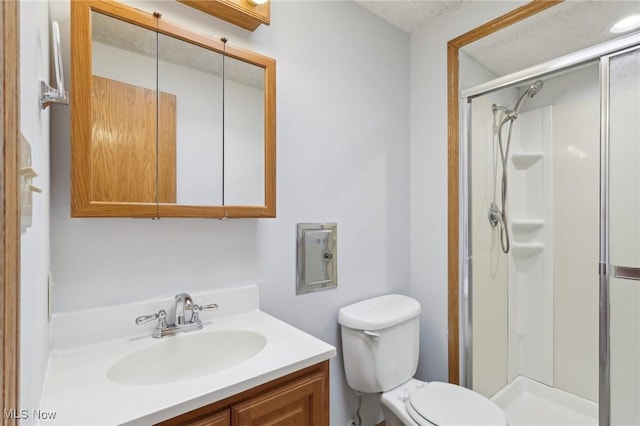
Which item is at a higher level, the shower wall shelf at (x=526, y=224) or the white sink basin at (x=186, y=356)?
the shower wall shelf at (x=526, y=224)

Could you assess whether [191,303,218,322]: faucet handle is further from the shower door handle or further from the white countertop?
the shower door handle

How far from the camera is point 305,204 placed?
150cm

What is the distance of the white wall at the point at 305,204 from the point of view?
3.37 feet

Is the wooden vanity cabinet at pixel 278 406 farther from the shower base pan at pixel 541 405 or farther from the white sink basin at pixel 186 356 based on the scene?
the shower base pan at pixel 541 405

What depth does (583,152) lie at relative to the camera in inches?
77.9

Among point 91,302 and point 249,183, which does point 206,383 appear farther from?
point 249,183

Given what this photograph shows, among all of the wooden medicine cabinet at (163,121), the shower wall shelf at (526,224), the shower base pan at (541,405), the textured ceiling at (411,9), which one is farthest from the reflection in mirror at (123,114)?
the shower base pan at (541,405)

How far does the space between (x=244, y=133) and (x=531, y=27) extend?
1.49 metres

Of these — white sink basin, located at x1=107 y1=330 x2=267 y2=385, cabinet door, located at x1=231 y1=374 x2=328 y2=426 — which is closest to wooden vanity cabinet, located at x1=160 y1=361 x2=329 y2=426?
cabinet door, located at x1=231 y1=374 x2=328 y2=426

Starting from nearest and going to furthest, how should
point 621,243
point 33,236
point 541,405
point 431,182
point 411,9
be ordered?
point 33,236 → point 621,243 → point 411,9 → point 431,182 → point 541,405

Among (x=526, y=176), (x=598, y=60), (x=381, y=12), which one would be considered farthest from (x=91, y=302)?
(x=526, y=176)

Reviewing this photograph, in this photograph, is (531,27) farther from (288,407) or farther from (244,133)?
(288,407)

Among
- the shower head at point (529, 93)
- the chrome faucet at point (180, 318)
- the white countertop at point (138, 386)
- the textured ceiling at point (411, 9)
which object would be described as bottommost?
the white countertop at point (138, 386)

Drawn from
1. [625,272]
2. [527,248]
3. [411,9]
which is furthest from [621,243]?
[411,9]
